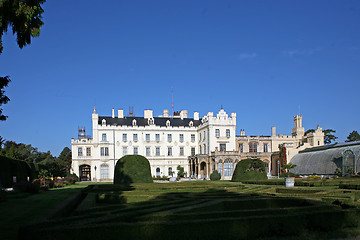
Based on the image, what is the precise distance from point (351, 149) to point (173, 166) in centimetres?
3143

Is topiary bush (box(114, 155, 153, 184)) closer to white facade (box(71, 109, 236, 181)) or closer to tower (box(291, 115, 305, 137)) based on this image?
white facade (box(71, 109, 236, 181))

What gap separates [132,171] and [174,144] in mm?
37716

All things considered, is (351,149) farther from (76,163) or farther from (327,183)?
(76,163)

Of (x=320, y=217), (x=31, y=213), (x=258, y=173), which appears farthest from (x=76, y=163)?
(x=320, y=217)

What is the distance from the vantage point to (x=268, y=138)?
2707 inches

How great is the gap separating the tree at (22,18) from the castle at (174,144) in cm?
4737

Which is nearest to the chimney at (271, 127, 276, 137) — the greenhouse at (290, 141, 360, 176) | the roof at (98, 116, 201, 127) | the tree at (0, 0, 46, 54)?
the greenhouse at (290, 141, 360, 176)

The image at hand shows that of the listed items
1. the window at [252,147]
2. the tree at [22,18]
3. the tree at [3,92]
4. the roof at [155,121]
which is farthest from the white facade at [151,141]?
the tree at [22,18]

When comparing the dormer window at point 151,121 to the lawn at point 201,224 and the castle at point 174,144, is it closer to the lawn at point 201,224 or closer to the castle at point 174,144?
the castle at point 174,144

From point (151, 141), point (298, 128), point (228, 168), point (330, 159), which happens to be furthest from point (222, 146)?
point (298, 128)

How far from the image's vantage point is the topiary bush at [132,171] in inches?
1100

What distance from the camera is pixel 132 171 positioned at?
28016mm

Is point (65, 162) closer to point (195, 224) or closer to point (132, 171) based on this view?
point (132, 171)

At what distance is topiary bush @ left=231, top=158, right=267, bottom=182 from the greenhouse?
12085 millimetres
